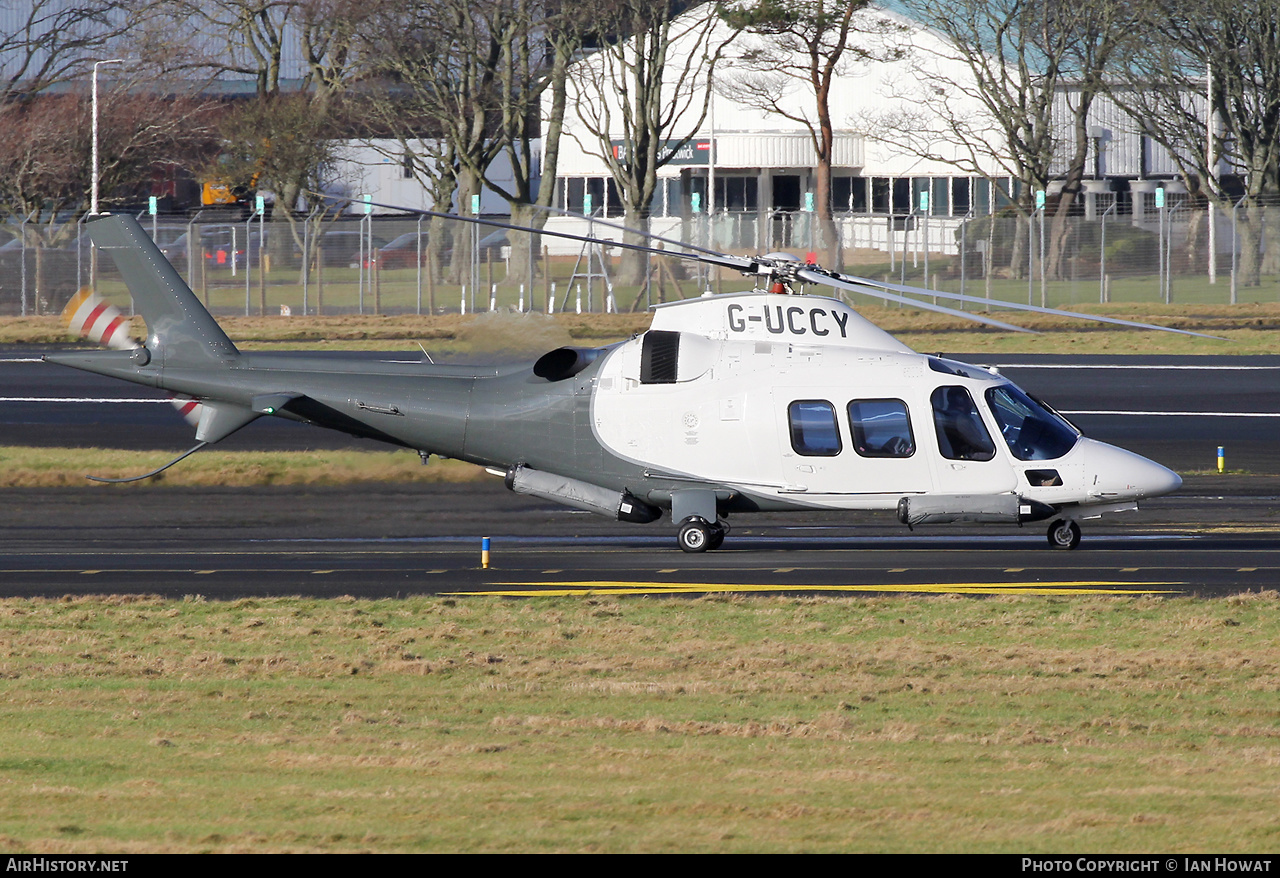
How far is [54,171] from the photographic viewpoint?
2206 inches

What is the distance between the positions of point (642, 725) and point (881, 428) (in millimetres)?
7319

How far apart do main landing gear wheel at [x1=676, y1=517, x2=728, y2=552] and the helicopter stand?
0.02 m

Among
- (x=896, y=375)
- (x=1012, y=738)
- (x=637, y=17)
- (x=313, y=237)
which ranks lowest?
(x=1012, y=738)

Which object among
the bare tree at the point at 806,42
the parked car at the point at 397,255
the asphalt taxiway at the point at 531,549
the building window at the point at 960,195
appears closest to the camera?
the asphalt taxiway at the point at 531,549

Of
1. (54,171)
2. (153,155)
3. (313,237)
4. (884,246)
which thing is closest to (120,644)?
(313,237)

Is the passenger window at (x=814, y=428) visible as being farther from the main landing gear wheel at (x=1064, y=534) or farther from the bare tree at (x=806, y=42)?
the bare tree at (x=806, y=42)

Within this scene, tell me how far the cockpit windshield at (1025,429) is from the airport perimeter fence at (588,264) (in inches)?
1165

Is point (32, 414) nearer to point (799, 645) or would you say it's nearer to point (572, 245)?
point (799, 645)

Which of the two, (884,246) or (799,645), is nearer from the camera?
(799,645)

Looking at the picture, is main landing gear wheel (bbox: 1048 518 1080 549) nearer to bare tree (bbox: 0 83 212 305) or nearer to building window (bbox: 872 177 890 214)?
bare tree (bbox: 0 83 212 305)

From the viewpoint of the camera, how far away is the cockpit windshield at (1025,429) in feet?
54.1

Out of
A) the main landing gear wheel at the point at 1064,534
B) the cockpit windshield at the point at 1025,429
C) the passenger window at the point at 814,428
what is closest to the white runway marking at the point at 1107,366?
the main landing gear wheel at the point at 1064,534

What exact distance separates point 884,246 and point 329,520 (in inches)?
1408

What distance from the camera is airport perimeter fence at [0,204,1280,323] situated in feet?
153
